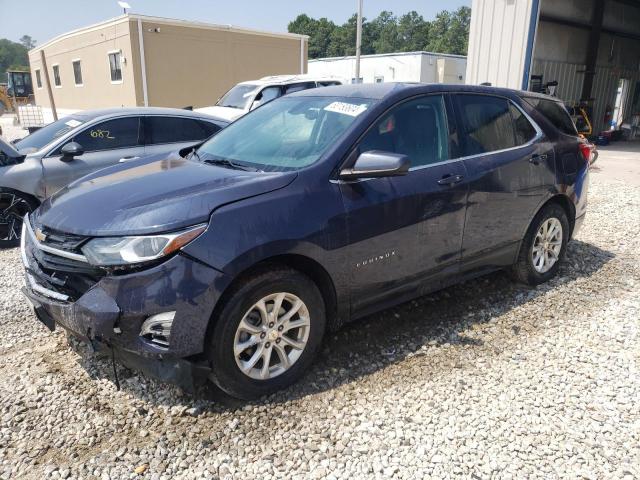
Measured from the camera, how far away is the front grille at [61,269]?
8.73 ft

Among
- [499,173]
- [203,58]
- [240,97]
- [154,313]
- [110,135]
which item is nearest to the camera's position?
[154,313]

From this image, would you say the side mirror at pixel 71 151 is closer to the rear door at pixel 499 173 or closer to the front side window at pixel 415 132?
the front side window at pixel 415 132

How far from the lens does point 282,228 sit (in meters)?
2.82

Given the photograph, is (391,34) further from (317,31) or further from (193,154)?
(193,154)

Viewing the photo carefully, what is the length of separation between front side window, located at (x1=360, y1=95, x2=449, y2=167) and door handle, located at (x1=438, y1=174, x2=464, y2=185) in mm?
140

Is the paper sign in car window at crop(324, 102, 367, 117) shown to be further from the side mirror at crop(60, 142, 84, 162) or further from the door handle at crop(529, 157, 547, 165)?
the side mirror at crop(60, 142, 84, 162)

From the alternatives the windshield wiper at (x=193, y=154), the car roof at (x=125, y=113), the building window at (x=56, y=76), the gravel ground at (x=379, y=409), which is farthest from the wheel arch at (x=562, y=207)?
the building window at (x=56, y=76)

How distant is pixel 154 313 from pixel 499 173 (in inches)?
111

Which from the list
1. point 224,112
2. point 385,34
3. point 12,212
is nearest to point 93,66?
point 224,112

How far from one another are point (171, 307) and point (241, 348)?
1.61ft

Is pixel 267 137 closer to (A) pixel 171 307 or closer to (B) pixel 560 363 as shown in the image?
(A) pixel 171 307

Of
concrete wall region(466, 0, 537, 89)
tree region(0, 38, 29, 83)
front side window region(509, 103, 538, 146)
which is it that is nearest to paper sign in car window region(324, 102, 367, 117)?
front side window region(509, 103, 538, 146)

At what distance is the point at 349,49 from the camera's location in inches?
3868

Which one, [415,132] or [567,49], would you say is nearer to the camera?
[415,132]
